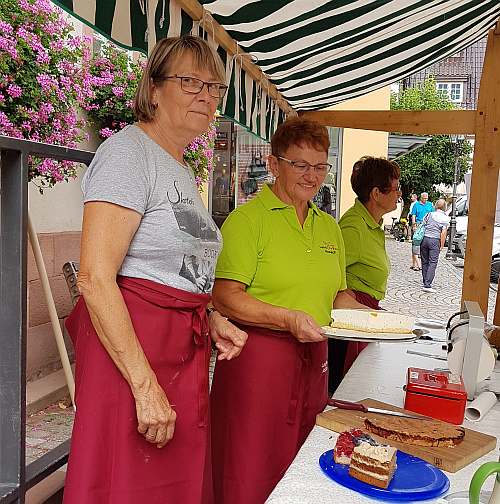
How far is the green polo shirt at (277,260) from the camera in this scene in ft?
8.14

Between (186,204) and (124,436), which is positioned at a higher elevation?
Result: (186,204)

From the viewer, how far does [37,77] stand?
4.43m

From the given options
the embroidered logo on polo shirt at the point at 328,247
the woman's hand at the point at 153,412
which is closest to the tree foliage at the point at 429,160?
the embroidered logo on polo shirt at the point at 328,247

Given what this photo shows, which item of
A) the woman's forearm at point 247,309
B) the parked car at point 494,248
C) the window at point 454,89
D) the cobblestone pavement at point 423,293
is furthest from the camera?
the window at point 454,89

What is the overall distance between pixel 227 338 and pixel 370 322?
1.83ft

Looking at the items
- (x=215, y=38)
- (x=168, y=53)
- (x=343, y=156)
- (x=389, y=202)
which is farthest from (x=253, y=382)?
(x=343, y=156)

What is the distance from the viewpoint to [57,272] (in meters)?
5.58

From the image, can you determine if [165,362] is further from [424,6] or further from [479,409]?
[424,6]

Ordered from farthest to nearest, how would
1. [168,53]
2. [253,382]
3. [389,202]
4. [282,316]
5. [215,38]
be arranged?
[389,202] → [215,38] → [253,382] → [282,316] → [168,53]

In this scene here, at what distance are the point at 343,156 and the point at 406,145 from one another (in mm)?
1655

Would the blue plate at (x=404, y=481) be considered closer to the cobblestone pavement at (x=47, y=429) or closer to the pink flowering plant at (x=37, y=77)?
the cobblestone pavement at (x=47, y=429)

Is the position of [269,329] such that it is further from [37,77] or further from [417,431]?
[37,77]

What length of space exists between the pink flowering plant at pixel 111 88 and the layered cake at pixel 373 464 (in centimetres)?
484

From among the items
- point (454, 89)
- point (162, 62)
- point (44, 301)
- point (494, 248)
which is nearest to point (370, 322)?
point (162, 62)
